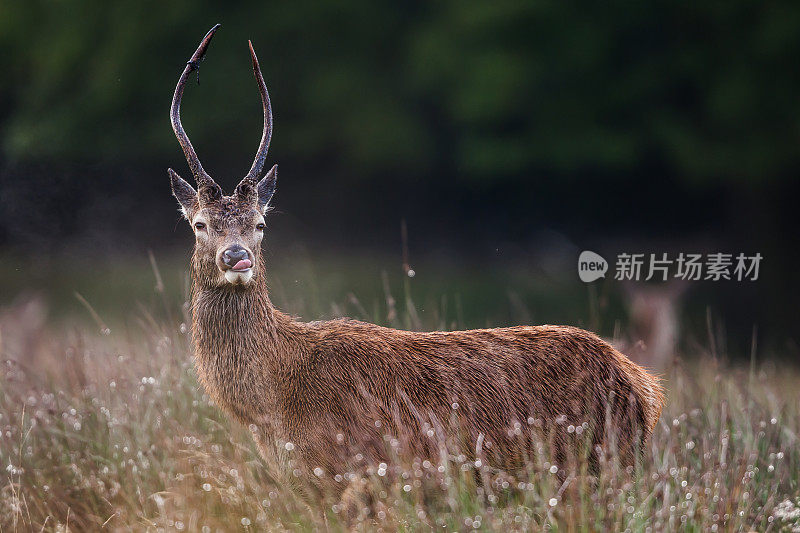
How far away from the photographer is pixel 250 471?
3605 millimetres

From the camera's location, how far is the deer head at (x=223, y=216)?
3.17 metres

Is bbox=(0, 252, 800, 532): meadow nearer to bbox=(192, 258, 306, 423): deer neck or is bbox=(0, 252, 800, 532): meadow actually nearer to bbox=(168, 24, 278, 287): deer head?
bbox=(192, 258, 306, 423): deer neck

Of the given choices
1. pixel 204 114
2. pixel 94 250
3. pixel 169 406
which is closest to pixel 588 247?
pixel 204 114

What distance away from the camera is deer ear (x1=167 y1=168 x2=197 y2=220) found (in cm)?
347

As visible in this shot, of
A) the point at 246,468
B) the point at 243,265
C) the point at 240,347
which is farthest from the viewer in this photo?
the point at 246,468

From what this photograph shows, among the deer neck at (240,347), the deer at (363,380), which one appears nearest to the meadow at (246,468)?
the deer at (363,380)

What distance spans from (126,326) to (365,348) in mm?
2241

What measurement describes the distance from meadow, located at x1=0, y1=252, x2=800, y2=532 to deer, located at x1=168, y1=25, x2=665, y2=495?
0.38ft

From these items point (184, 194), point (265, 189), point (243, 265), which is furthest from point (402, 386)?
point (184, 194)

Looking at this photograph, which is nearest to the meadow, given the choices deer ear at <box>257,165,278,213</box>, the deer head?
the deer head

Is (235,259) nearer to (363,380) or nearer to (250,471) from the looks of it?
(363,380)

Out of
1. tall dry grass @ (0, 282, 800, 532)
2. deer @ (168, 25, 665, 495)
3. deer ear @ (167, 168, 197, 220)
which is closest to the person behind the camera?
tall dry grass @ (0, 282, 800, 532)

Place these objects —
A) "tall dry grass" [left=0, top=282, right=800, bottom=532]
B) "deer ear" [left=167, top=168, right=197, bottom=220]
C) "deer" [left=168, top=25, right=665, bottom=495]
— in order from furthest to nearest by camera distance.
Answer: "deer ear" [left=167, top=168, right=197, bottom=220] → "deer" [left=168, top=25, right=665, bottom=495] → "tall dry grass" [left=0, top=282, right=800, bottom=532]

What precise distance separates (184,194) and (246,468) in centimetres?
109
